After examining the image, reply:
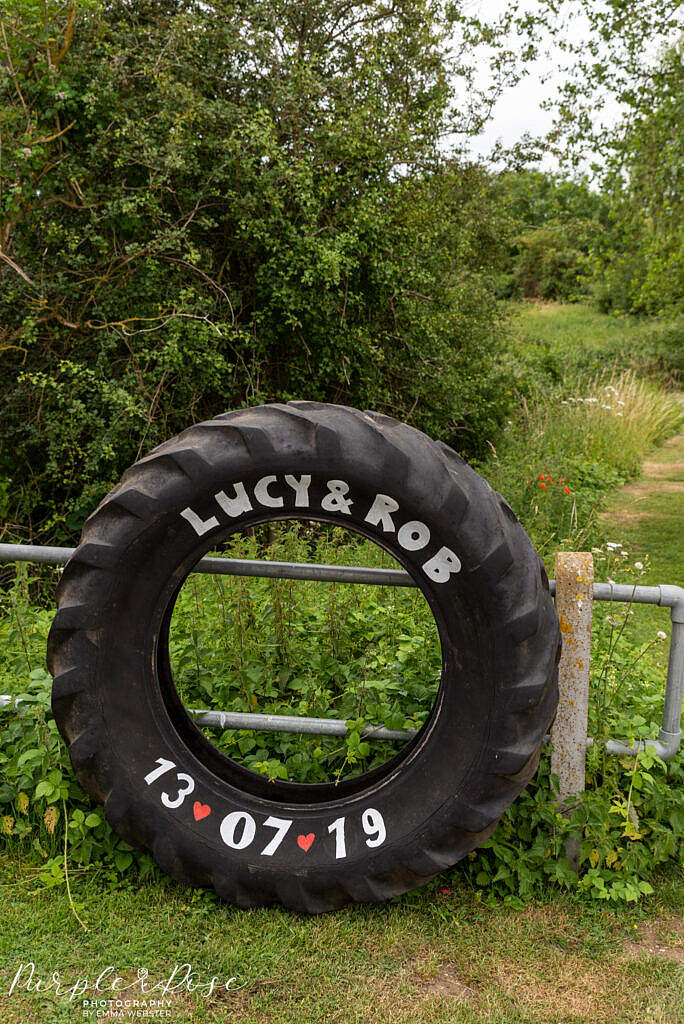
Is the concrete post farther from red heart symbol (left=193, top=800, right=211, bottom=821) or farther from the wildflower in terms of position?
the wildflower

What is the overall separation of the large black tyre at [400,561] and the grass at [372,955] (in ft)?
0.43

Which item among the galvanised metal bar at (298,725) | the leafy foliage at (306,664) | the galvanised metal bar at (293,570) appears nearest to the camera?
the galvanised metal bar at (293,570)

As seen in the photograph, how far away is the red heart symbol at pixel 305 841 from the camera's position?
2.77m

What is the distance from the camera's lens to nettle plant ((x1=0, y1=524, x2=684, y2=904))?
9.60 feet

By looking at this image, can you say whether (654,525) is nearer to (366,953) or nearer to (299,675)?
(299,675)

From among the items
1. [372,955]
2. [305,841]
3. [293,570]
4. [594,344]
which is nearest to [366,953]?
[372,955]

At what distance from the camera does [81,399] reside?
7.96 meters

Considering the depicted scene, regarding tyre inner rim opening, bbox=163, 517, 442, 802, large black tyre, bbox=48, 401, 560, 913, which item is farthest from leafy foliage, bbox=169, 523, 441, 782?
large black tyre, bbox=48, 401, 560, 913

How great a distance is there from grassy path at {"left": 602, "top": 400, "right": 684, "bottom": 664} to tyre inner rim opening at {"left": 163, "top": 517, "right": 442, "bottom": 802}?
264cm

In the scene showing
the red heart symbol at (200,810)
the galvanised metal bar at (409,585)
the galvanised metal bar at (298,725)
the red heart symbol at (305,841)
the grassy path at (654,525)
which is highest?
the grassy path at (654,525)

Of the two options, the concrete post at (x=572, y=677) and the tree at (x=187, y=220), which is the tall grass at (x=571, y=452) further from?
the tree at (x=187, y=220)

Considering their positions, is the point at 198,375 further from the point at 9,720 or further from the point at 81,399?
the point at 9,720

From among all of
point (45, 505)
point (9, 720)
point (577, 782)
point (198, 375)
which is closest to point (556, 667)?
point (577, 782)

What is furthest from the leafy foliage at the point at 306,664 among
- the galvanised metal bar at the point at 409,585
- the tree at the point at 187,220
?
the tree at the point at 187,220
